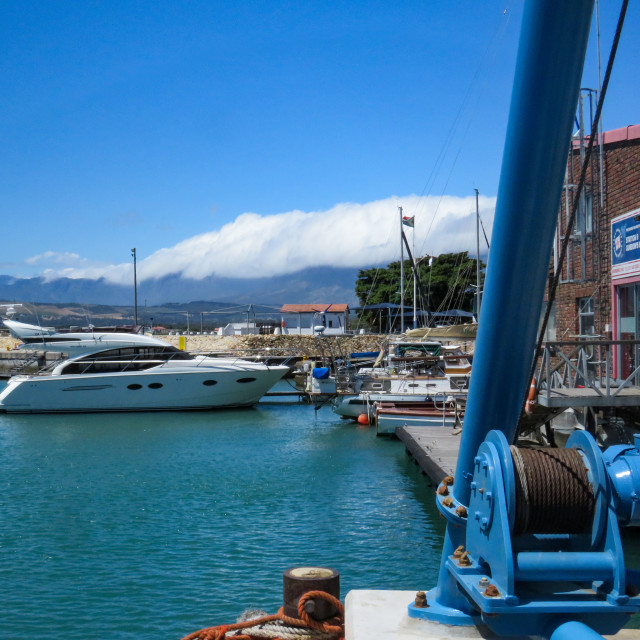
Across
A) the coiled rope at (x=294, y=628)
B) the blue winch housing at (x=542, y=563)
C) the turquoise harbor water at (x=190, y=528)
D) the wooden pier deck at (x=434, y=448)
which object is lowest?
the turquoise harbor water at (x=190, y=528)

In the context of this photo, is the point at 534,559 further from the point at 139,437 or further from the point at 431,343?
the point at 431,343

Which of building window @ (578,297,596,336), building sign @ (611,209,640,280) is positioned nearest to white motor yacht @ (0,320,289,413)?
building window @ (578,297,596,336)

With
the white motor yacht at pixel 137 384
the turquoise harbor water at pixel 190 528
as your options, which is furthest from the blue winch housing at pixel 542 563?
the white motor yacht at pixel 137 384

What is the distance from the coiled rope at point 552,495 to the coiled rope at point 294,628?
2914 millimetres

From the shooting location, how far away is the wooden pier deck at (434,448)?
50.7 feet

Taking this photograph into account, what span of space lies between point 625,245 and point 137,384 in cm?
2272

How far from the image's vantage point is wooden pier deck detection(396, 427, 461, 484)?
15.5 meters

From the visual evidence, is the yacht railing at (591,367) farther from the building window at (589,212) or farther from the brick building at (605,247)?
the building window at (589,212)

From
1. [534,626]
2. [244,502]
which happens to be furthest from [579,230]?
[534,626]

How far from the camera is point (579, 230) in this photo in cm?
1852

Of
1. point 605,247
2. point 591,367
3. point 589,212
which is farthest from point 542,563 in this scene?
point 589,212

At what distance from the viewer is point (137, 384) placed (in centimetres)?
3322

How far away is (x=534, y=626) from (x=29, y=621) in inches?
298

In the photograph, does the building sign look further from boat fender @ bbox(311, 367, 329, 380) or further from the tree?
the tree
